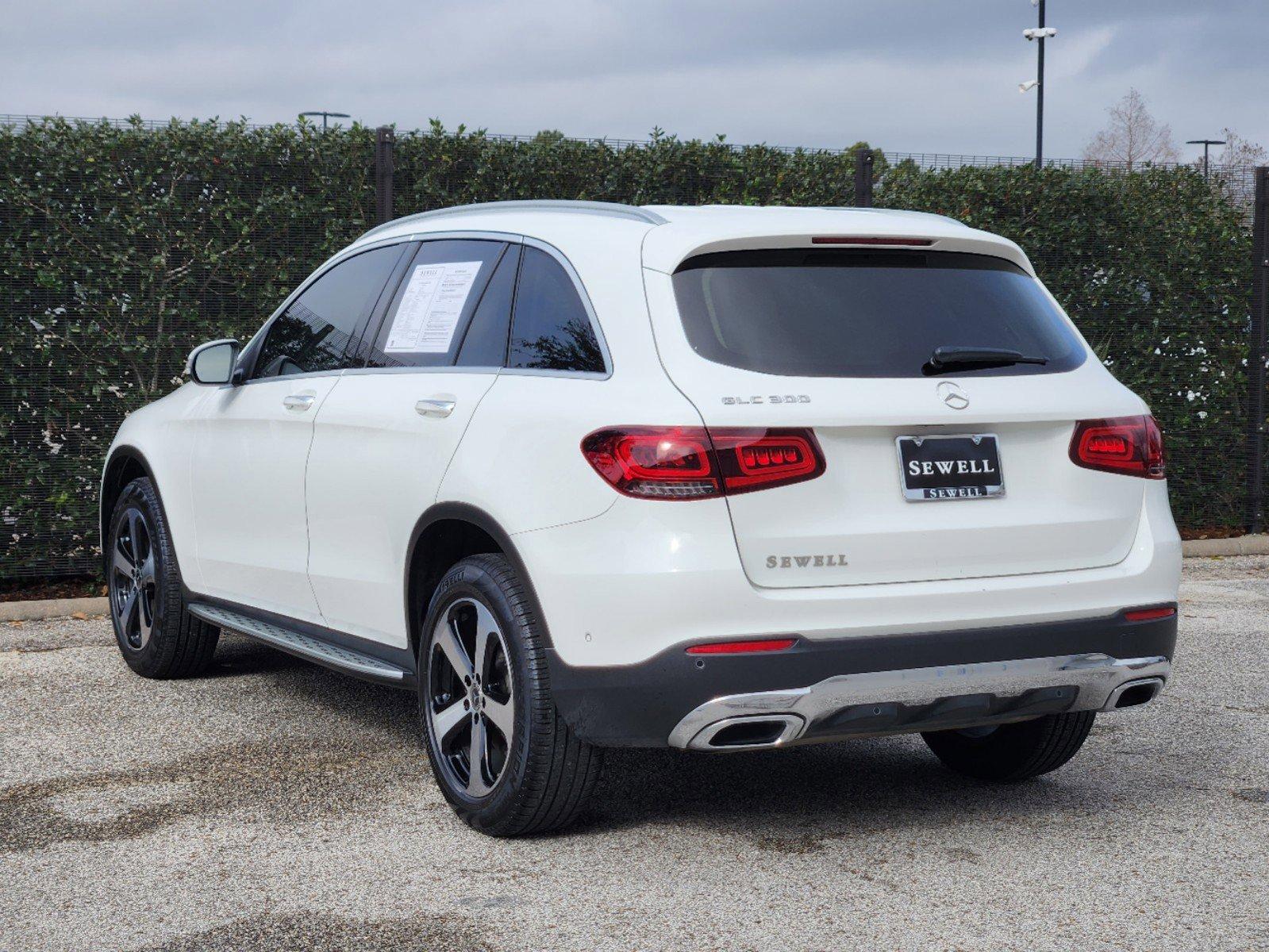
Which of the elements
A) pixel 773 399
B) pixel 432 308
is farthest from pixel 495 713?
pixel 432 308

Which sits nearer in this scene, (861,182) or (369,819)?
(369,819)

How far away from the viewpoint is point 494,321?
4.71m

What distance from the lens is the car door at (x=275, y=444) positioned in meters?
5.48

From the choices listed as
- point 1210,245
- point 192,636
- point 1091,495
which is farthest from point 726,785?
point 1210,245

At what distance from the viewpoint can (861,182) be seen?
10.2m

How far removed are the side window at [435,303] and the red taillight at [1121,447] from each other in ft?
5.98

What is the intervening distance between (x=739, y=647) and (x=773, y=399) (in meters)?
0.62

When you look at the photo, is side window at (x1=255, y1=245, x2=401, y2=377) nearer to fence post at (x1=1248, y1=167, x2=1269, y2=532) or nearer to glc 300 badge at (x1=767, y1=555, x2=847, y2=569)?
glc 300 badge at (x1=767, y1=555, x2=847, y2=569)

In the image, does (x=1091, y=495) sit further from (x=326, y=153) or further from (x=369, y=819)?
(x=326, y=153)

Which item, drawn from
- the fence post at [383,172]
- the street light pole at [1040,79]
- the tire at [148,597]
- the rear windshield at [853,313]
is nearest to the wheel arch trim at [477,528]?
the rear windshield at [853,313]

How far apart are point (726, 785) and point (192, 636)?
268 cm

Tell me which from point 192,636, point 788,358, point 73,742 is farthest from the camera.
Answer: point 192,636

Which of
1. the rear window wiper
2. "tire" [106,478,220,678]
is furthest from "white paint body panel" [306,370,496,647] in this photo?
"tire" [106,478,220,678]

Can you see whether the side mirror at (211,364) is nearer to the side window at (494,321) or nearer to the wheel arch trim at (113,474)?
the wheel arch trim at (113,474)
